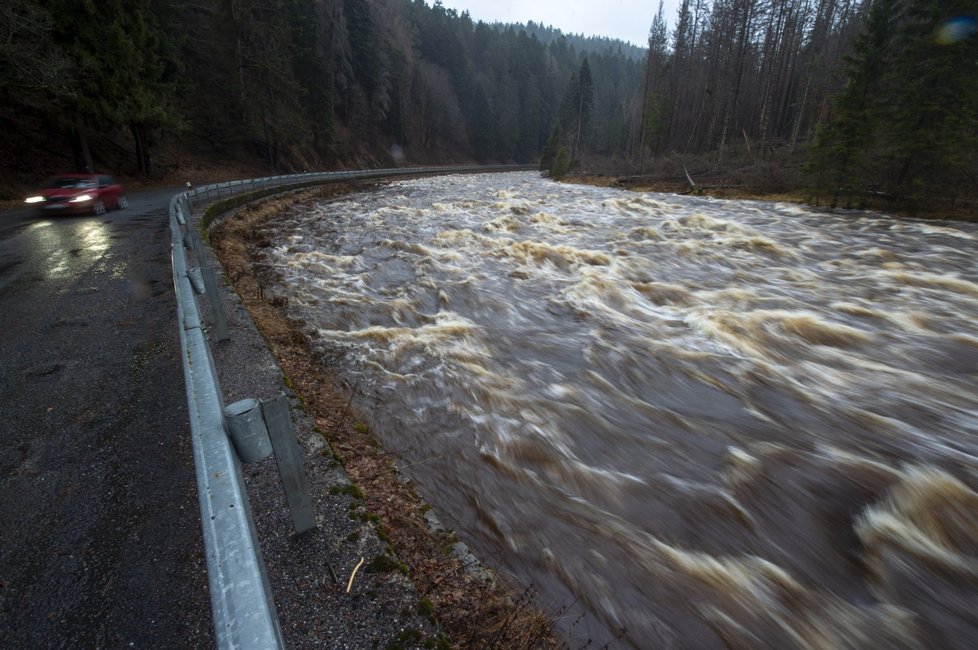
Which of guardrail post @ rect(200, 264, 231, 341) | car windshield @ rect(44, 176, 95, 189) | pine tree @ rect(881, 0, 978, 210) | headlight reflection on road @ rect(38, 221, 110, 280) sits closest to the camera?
guardrail post @ rect(200, 264, 231, 341)

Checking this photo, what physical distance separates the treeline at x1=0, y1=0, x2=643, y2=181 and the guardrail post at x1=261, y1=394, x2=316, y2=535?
20775 millimetres

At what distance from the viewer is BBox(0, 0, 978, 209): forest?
18.9m

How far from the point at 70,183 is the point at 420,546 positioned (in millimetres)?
19082

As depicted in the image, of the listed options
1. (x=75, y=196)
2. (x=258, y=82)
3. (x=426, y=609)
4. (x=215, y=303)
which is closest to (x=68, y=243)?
(x=75, y=196)

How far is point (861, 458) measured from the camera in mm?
5125

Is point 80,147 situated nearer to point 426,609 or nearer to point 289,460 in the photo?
point 289,460

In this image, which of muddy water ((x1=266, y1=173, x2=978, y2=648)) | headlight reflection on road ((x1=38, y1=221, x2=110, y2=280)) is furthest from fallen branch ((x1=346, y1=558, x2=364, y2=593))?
headlight reflection on road ((x1=38, y1=221, x2=110, y2=280))

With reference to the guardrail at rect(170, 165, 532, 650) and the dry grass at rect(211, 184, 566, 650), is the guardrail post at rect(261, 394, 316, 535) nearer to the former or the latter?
the guardrail at rect(170, 165, 532, 650)

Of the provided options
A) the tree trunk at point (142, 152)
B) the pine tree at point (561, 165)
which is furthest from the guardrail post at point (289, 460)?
the pine tree at point (561, 165)

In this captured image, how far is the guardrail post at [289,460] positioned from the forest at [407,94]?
68.2 ft

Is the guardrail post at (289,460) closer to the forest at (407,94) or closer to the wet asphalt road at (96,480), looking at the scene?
the wet asphalt road at (96,480)

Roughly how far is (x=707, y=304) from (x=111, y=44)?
26704 mm

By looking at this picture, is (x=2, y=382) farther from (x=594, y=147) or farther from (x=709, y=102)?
(x=594, y=147)

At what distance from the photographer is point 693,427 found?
5.87 meters
